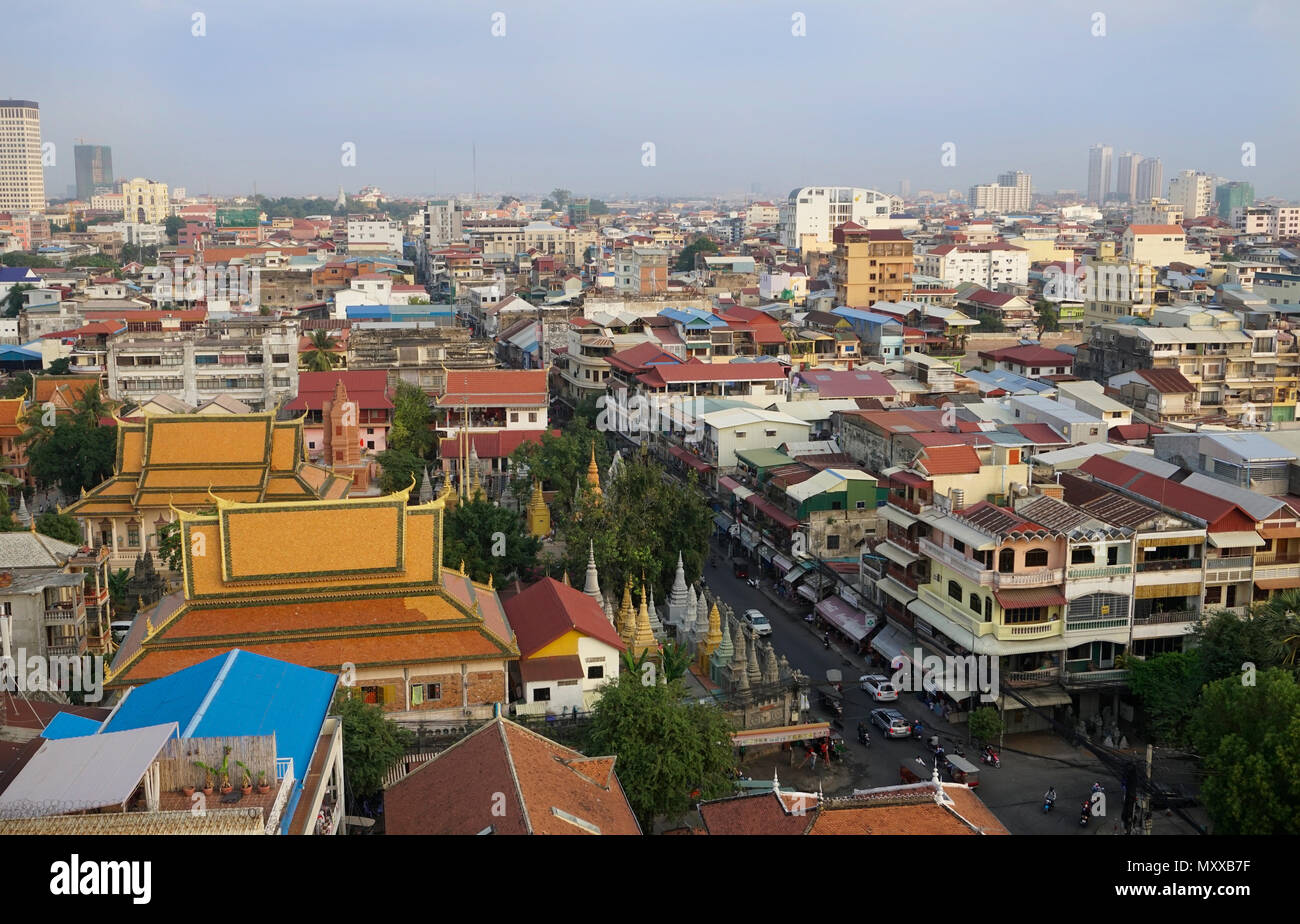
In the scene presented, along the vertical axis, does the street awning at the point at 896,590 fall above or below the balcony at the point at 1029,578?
below

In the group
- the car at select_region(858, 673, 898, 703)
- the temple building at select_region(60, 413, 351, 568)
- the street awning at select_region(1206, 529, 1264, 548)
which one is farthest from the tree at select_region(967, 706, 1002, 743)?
the temple building at select_region(60, 413, 351, 568)

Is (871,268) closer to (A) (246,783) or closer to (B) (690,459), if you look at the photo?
(B) (690,459)

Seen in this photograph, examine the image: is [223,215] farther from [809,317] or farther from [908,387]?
[908,387]

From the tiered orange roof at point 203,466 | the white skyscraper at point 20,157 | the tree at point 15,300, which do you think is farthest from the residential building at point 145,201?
the tiered orange roof at point 203,466

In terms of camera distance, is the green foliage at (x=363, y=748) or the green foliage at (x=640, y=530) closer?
the green foliage at (x=363, y=748)

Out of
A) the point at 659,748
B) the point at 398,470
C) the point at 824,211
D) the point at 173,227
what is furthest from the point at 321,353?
the point at 173,227

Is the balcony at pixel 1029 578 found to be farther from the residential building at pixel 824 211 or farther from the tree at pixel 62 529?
the residential building at pixel 824 211

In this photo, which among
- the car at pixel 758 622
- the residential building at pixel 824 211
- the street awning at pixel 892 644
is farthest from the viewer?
the residential building at pixel 824 211
